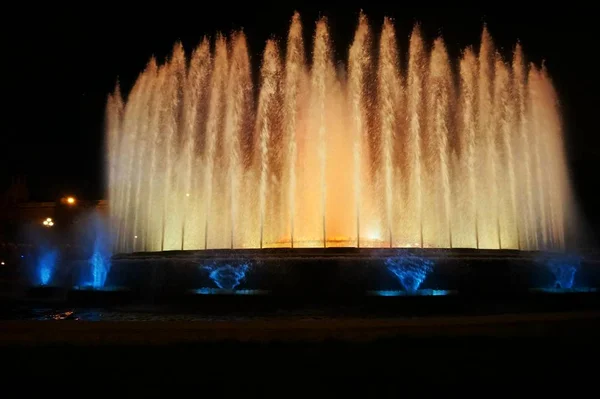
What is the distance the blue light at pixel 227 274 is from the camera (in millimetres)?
16891

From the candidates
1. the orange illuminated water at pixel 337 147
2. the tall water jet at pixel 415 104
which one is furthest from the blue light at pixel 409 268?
the tall water jet at pixel 415 104

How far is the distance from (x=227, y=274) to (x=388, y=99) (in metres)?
13.1

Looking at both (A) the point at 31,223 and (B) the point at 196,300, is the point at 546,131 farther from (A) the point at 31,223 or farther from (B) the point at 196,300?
(A) the point at 31,223

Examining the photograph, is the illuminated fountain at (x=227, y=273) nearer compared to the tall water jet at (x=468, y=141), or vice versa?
the illuminated fountain at (x=227, y=273)

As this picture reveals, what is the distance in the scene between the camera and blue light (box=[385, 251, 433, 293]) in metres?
16.5

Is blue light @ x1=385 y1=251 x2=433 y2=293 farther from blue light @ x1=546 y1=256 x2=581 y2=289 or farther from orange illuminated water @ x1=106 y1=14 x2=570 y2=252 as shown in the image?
orange illuminated water @ x1=106 y1=14 x2=570 y2=252

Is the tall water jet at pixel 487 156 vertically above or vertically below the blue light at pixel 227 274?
above

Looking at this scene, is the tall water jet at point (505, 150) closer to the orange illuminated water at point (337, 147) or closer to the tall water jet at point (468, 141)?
the orange illuminated water at point (337, 147)

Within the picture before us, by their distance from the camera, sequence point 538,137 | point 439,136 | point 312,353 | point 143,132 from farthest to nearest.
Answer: point 143,132 < point 538,137 < point 439,136 < point 312,353

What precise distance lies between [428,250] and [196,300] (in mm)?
7480

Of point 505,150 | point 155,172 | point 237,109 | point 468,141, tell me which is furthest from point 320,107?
point 505,150

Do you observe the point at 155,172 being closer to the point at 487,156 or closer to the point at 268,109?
the point at 268,109

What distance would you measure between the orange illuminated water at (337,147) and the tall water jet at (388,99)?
63 mm

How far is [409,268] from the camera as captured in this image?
1672cm
